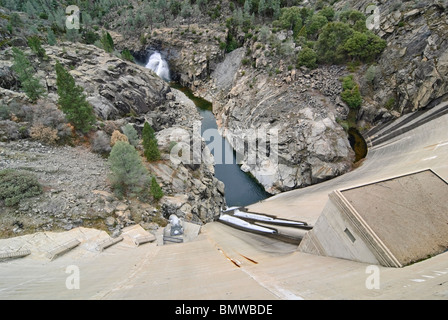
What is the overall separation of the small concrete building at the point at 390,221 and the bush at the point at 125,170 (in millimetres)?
14599


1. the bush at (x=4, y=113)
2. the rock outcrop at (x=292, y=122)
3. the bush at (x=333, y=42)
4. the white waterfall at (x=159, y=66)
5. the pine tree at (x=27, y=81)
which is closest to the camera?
the bush at (x=4, y=113)

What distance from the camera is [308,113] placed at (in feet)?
122

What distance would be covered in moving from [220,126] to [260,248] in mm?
33520

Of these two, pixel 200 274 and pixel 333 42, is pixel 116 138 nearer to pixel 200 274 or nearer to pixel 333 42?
pixel 200 274

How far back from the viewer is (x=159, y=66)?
65625 mm

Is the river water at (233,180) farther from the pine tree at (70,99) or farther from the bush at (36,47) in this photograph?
the bush at (36,47)

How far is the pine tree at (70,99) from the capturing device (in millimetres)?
22797

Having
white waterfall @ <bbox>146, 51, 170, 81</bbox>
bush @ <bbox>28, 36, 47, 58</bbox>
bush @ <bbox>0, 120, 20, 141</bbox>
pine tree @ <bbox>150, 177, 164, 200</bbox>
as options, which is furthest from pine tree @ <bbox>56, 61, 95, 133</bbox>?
white waterfall @ <bbox>146, 51, 170, 81</bbox>

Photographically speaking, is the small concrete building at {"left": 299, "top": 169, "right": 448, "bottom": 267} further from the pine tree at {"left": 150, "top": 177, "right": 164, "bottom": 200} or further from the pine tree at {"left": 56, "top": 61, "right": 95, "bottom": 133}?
the pine tree at {"left": 56, "top": 61, "right": 95, "bottom": 133}

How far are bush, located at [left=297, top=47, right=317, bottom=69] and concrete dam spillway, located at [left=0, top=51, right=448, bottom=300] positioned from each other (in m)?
35.6

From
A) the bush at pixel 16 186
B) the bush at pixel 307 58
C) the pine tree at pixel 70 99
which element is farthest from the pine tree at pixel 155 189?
the bush at pixel 307 58

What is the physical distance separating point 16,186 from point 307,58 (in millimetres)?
43712

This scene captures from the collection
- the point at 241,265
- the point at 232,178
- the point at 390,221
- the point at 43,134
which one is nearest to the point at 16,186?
the point at 43,134

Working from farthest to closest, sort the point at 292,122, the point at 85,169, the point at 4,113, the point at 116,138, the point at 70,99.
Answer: the point at 292,122
the point at 116,138
the point at 70,99
the point at 4,113
the point at 85,169
